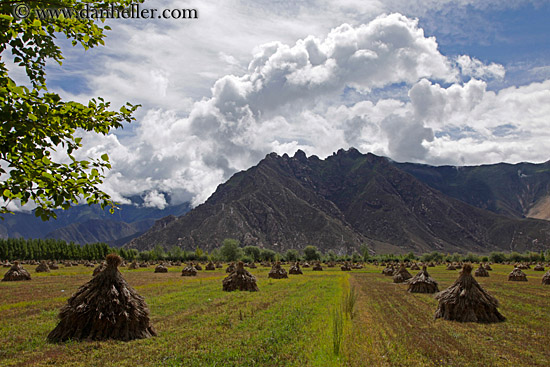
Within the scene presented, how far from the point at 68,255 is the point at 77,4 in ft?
512

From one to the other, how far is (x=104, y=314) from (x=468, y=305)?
17752 mm

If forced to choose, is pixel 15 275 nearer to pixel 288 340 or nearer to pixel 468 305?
pixel 288 340

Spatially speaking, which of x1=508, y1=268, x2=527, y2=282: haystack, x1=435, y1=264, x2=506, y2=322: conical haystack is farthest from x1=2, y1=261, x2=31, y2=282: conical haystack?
x1=508, y1=268, x2=527, y2=282: haystack

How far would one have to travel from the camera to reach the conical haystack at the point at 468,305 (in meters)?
17.9

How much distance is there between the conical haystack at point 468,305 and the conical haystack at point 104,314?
15262 mm

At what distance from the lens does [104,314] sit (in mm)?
12609

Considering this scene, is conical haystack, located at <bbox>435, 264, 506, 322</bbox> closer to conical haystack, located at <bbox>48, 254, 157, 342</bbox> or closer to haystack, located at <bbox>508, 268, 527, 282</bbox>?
conical haystack, located at <bbox>48, 254, 157, 342</bbox>

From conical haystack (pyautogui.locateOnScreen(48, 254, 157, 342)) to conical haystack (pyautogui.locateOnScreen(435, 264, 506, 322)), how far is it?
15262mm

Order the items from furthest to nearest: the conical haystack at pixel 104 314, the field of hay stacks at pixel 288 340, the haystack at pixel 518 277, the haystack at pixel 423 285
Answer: the haystack at pixel 518 277 < the haystack at pixel 423 285 < the conical haystack at pixel 104 314 < the field of hay stacks at pixel 288 340

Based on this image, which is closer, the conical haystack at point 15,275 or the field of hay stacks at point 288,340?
the field of hay stacks at point 288,340

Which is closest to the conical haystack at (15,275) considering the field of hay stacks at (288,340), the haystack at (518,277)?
the field of hay stacks at (288,340)

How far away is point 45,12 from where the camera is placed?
586cm

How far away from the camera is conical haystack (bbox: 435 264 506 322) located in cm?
1792

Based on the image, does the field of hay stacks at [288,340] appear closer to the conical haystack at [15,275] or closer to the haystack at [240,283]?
the haystack at [240,283]
